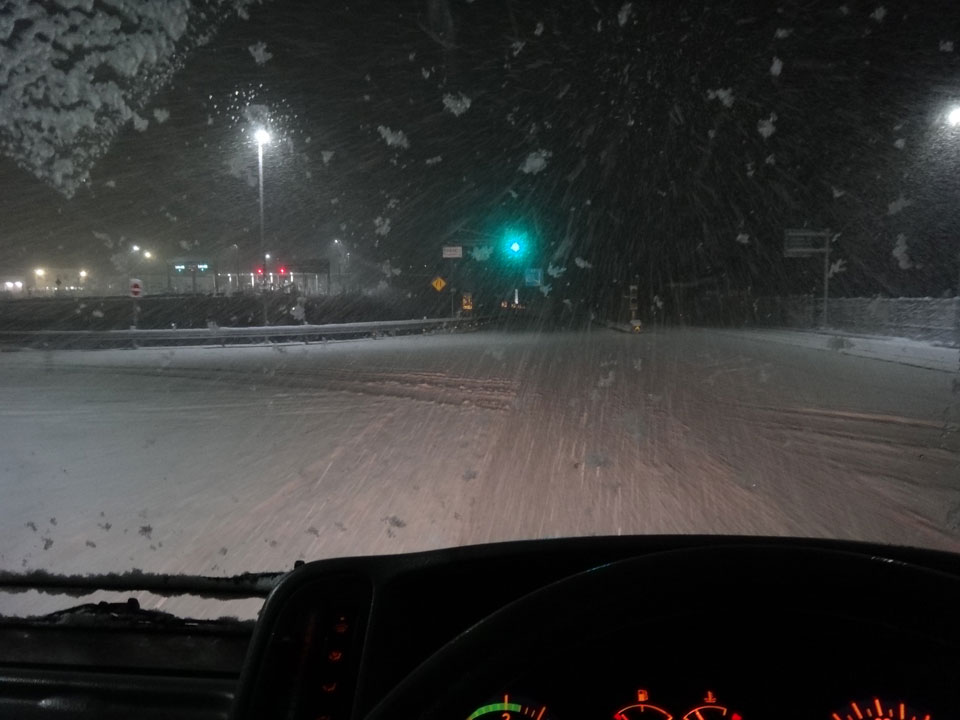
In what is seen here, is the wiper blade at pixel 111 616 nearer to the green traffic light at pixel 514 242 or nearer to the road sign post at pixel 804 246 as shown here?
the road sign post at pixel 804 246

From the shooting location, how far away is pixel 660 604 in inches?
68.4

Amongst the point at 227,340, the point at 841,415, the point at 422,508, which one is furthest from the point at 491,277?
the point at 422,508

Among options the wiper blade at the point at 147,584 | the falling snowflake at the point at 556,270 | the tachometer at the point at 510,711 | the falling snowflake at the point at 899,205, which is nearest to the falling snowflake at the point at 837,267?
the falling snowflake at the point at 899,205

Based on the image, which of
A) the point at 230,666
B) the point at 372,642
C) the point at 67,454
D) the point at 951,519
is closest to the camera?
the point at 372,642

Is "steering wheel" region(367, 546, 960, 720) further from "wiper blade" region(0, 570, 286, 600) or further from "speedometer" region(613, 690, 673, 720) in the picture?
"wiper blade" region(0, 570, 286, 600)

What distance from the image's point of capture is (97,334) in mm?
33969

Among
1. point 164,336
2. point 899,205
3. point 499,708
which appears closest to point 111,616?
point 499,708

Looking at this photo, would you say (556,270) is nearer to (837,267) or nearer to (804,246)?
(837,267)

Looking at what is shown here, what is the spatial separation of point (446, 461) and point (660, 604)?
8.12 meters

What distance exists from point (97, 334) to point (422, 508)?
29.9m

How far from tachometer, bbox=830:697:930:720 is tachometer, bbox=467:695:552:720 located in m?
0.60

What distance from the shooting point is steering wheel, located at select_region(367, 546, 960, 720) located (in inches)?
66.8

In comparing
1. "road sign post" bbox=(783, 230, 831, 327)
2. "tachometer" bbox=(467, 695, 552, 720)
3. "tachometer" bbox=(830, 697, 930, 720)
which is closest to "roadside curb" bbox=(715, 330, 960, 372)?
"road sign post" bbox=(783, 230, 831, 327)

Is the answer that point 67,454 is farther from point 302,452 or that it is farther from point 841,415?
point 841,415
